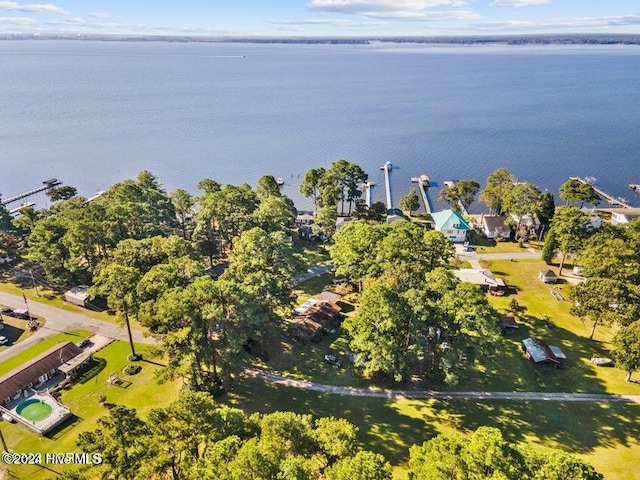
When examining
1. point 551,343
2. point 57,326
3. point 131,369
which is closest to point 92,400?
point 131,369

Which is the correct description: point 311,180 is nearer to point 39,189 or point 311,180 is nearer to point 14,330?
point 14,330

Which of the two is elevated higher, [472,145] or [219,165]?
[472,145]

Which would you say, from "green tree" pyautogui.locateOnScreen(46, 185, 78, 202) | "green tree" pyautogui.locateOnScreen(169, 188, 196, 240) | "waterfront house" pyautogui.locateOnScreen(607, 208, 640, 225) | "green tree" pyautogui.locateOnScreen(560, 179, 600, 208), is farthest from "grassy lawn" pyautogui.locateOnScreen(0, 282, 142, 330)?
"waterfront house" pyautogui.locateOnScreen(607, 208, 640, 225)

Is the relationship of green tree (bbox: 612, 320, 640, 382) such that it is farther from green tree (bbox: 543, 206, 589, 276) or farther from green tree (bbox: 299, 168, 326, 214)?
green tree (bbox: 299, 168, 326, 214)

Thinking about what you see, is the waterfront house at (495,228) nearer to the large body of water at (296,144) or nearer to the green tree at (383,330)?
the large body of water at (296,144)

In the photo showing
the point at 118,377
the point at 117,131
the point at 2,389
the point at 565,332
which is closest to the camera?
the point at 2,389

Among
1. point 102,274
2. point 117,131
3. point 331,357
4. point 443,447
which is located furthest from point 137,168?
point 443,447

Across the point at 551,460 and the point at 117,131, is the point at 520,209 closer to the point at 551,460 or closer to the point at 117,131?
the point at 551,460
